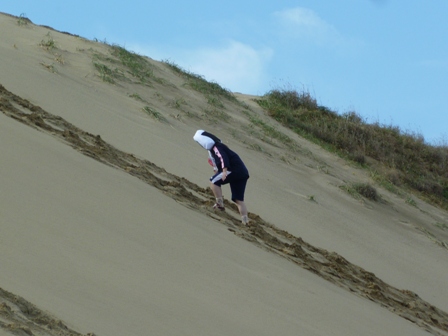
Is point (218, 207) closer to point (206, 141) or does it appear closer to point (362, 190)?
point (206, 141)

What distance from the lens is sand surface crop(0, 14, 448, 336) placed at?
5395 millimetres

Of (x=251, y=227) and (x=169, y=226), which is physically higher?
(x=251, y=227)

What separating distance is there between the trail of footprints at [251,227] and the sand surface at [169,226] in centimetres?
4

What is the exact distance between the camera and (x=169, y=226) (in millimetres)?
7785

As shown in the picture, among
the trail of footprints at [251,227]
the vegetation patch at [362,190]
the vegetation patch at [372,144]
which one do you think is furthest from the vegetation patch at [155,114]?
the vegetation patch at [372,144]

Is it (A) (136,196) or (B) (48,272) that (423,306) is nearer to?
(A) (136,196)

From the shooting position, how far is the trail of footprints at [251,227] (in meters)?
9.41

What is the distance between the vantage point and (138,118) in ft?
45.0

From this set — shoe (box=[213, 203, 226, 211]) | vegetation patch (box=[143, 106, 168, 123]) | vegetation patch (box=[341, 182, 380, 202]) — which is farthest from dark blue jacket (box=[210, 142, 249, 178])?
vegetation patch (box=[341, 182, 380, 202])

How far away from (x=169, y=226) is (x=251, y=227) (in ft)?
7.96

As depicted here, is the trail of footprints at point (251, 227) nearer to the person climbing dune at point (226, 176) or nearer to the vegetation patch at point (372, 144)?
the person climbing dune at point (226, 176)

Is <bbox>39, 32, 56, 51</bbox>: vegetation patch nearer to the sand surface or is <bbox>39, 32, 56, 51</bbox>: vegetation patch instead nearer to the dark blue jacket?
the sand surface

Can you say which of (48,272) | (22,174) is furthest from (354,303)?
(48,272)

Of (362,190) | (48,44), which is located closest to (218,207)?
(362,190)
